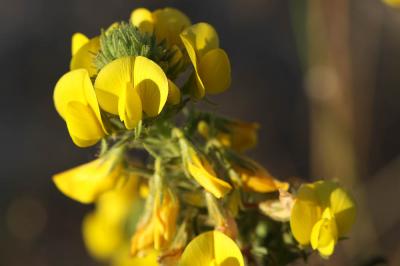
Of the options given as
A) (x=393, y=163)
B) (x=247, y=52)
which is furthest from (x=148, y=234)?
(x=247, y=52)

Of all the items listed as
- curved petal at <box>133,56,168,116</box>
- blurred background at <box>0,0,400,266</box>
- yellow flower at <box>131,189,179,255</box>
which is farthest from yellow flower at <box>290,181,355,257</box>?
blurred background at <box>0,0,400,266</box>

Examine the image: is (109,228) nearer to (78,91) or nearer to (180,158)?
(180,158)

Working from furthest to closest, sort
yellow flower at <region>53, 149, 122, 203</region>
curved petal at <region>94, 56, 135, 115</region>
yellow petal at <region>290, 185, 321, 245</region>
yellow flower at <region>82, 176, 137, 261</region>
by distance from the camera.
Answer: yellow flower at <region>82, 176, 137, 261</region>, yellow flower at <region>53, 149, 122, 203</region>, yellow petal at <region>290, 185, 321, 245</region>, curved petal at <region>94, 56, 135, 115</region>

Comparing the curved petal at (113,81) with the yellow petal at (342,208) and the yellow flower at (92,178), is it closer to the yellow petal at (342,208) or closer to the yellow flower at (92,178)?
the yellow flower at (92,178)

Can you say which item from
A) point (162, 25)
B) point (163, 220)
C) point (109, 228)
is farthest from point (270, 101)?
point (163, 220)

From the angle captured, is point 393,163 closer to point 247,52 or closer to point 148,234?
point 247,52

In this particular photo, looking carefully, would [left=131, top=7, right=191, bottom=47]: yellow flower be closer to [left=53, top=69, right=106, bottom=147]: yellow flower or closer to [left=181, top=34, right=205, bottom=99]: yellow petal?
[left=181, top=34, right=205, bottom=99]: yellow petal

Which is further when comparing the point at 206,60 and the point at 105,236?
the point at 105,236
